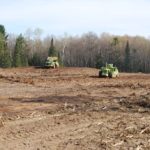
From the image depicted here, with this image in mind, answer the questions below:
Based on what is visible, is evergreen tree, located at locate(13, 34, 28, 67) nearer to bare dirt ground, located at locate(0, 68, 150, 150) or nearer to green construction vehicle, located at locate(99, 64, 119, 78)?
green construction vehicle, located at locate(99, 64, 119, 78)

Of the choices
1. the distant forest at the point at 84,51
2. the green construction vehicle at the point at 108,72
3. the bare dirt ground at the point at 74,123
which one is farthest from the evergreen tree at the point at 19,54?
the bare dirt ground at the point at 74,123

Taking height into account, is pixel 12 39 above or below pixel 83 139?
above

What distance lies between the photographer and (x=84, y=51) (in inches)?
3046

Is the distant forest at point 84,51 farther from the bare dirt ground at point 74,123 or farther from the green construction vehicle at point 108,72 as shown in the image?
the bare dirt ground at point 74,123

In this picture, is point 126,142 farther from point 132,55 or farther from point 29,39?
point 29,39

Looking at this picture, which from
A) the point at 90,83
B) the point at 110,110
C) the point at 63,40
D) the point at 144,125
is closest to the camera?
the point at 144,125

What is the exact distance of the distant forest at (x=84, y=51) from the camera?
63.3 metres

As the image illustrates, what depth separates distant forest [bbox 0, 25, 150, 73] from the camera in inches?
2493

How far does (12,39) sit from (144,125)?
79409 millimetres

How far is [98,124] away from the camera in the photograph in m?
11.5

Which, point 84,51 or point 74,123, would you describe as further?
point 84,51

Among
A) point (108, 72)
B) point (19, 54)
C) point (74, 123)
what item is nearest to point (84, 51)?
point (19, 54)

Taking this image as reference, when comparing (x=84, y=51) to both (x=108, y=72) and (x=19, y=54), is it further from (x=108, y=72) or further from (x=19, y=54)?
(x=108, y=72)

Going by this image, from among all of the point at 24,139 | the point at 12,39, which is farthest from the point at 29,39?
the point at 24,139
